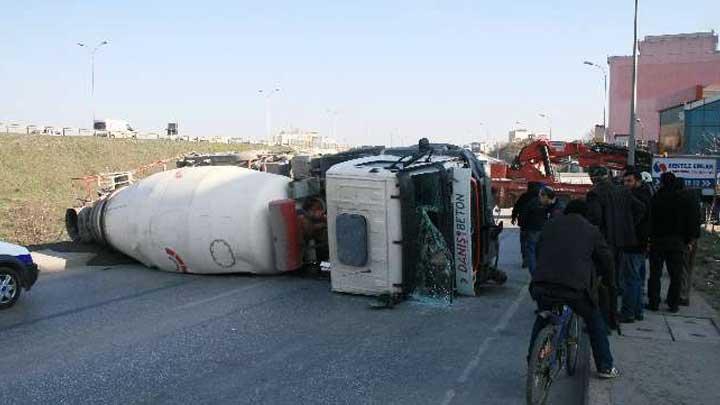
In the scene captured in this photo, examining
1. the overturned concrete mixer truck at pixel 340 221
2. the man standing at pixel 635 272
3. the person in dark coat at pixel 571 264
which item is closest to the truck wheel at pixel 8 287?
the overturned concrete mixer truck at pixel 340 221

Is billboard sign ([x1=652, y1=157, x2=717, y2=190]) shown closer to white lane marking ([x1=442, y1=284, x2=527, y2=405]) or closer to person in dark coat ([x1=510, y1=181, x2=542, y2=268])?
person in dark coat ([x1=510, y1=181, x2=542, y2=268])

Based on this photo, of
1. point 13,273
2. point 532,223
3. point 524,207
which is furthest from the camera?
point 524,207

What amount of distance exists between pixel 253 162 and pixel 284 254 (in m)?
4.45

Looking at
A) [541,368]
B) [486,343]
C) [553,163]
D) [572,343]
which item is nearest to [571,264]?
[541,368]

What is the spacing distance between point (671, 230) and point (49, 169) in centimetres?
3747

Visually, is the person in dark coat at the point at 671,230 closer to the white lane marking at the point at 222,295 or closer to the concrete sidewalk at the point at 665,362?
the concrete sidewalk at the point at 665,362

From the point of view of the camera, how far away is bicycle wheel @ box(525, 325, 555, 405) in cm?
528

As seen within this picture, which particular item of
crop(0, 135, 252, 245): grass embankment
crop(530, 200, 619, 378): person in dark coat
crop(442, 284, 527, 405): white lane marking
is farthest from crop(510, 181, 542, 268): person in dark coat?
crop(0, 135, 252, 245): grass embankment

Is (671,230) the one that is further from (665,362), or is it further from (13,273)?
(13,273)

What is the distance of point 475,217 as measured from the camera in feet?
33.2

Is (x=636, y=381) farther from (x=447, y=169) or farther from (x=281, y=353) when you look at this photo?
(x=447, y=169)

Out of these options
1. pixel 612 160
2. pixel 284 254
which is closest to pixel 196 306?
pixel 284 254

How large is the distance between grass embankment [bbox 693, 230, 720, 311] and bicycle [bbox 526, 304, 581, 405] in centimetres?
412

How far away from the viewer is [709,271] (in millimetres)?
12320
